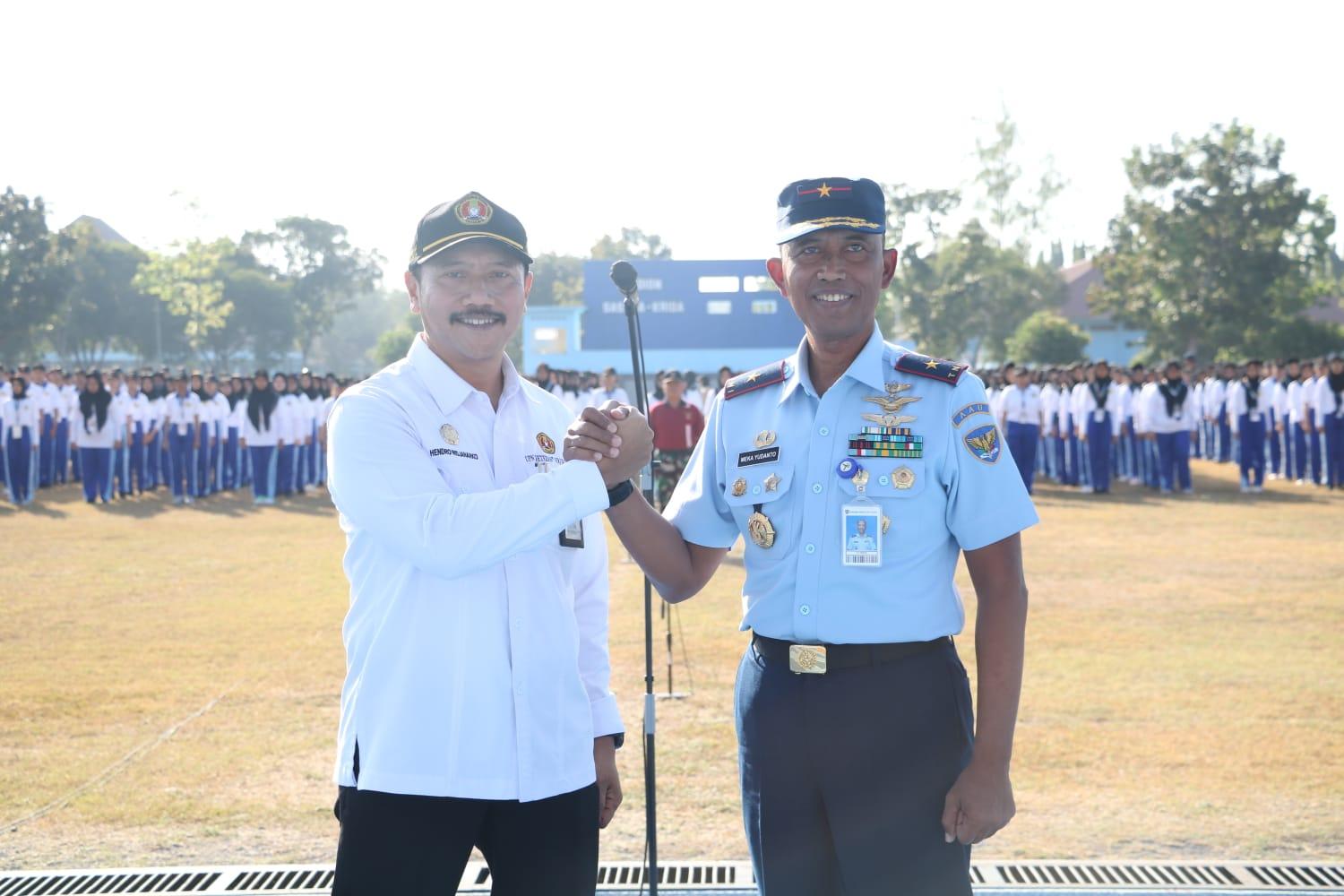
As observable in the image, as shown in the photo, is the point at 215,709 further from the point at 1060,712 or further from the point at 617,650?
the point at 1060,712

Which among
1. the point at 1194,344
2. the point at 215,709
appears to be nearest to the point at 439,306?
the point at 215,709

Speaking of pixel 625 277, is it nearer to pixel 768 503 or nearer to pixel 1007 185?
pixel 768 503

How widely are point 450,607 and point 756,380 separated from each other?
3.01 feet

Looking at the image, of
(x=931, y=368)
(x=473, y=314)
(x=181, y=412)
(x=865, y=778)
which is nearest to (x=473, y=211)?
(x=473, y=314)

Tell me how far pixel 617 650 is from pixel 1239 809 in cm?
421

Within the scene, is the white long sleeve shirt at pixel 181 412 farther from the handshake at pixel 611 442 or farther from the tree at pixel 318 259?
the tree at pixel 318 259

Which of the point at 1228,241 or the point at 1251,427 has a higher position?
the point at 1228,241

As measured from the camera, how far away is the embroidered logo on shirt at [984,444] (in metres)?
2.60

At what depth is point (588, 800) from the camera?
2.65 metres

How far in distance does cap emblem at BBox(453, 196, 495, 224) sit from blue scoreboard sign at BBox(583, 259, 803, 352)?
1351 inches

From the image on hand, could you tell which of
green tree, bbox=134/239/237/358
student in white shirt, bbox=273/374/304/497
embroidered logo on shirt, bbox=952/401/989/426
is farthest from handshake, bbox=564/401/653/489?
green tree, bbox=134/239/237/358

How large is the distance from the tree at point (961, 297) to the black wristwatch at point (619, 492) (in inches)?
1851

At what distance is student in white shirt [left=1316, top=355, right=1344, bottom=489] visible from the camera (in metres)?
19.2

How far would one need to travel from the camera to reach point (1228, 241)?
39.5 meters
